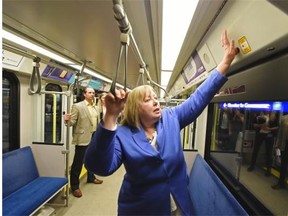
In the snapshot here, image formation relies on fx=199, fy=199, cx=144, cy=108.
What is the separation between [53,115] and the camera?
444 centimetres

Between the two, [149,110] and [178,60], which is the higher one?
[178,60]

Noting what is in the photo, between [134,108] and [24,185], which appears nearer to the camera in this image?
[134,108]

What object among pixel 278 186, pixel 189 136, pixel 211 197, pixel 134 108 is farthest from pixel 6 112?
pixel 278 186

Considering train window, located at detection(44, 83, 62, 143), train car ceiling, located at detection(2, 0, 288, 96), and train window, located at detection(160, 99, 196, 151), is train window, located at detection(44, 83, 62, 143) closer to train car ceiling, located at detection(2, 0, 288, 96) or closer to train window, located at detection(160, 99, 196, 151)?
train window, located at detection(160, 99, 196, 151)

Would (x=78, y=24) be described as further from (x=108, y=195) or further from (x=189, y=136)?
(x=108, y=195)

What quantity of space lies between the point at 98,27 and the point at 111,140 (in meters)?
0.98

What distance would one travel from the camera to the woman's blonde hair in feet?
4.53

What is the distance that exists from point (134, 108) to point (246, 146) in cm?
210

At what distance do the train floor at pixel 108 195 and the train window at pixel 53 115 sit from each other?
1229 mm

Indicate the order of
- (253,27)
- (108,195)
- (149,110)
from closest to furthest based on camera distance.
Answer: (253,27) < (149,110) < (108,195)

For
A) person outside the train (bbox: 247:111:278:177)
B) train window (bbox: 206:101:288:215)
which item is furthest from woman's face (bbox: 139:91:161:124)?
person outside the train (bbox: 247:111:278:177)

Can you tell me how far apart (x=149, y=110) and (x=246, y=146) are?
6.66ft

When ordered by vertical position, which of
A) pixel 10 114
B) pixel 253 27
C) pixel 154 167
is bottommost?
pixel 154 167

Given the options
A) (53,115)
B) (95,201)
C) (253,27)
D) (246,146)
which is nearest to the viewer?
(253,27)
